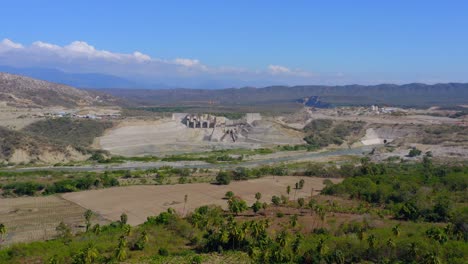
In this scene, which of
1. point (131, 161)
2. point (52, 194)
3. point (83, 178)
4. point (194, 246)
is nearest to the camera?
point (194, 246)

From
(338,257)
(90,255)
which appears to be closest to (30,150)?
(90,255)

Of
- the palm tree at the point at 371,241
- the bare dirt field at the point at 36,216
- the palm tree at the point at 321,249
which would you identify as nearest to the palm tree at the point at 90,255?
the bare dirt field at the point at 36,216

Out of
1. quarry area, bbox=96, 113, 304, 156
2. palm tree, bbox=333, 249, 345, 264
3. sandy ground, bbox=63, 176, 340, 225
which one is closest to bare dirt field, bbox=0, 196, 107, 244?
sandy ground, bbox=63, 176, 340, 225

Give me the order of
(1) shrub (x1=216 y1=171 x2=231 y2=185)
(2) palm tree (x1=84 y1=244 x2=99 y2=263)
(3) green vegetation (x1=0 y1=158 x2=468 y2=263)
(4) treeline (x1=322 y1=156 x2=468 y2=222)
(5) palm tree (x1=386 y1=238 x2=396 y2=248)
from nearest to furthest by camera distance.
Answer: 1. (2) palm tree (x1=84 y1=244 x2=99 y2=263)
2. (3) green vegetation (x1=0 y1=158 x2=468 y2=263)
3. (5) palm tree (x1=386 y1=238 x2=396 y2=248)
4. (4) treeline (x1=322 y1=156 x2=468 y2=222)
5. (1) shrub (x1=216 y1=171 x2=231 y2=185)

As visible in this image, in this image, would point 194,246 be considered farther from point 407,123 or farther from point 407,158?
point 407,123

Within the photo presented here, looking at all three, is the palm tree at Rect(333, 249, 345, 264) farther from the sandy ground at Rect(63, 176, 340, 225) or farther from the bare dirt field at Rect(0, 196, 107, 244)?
the bare dirt field at Rect(0, 196, 107, 244)

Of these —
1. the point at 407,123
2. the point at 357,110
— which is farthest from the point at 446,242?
the point at 357,110

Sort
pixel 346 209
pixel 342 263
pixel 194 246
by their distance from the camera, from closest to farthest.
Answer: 1. pixel 342 263
2. pixel 194 246
3. pixel 346 209
